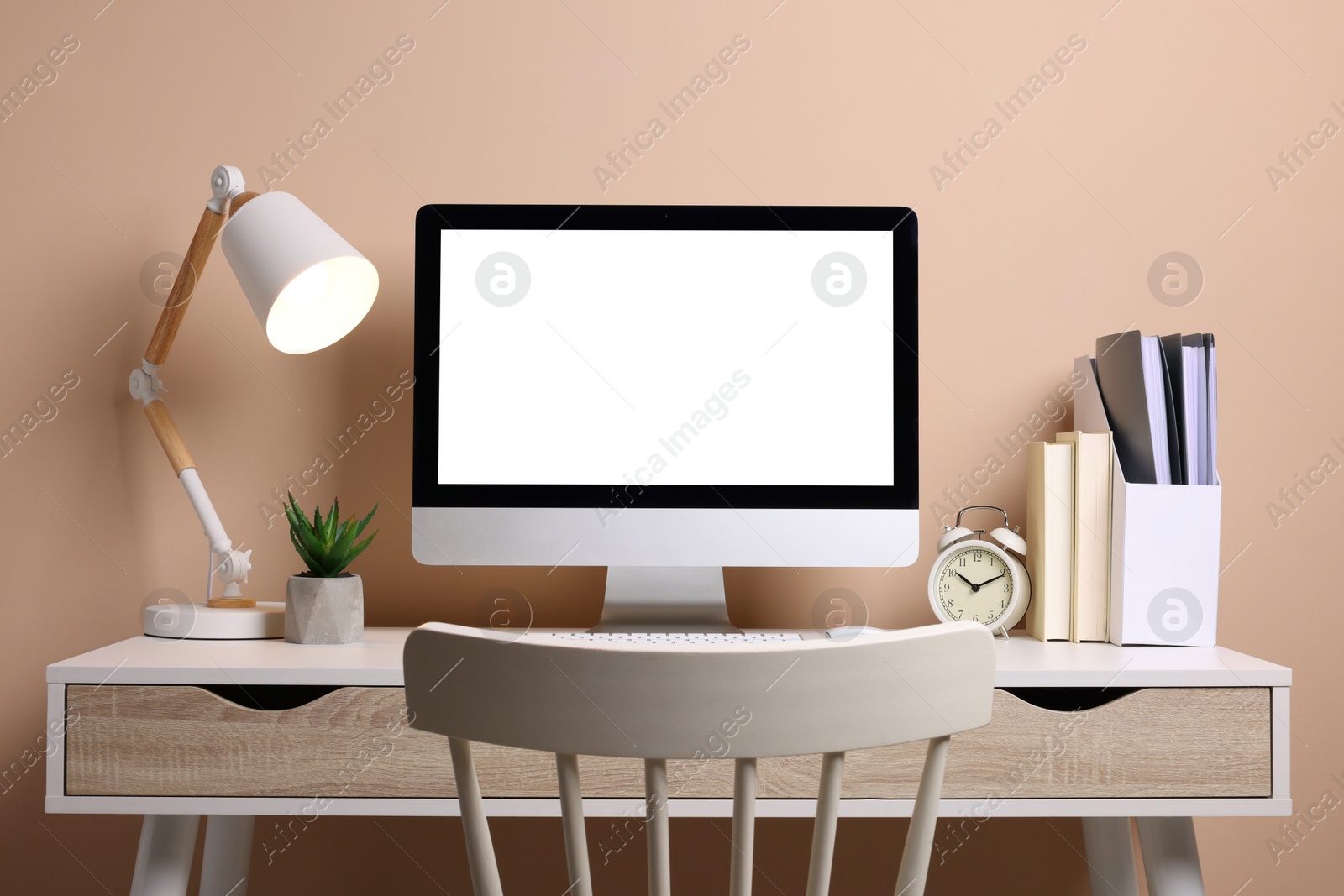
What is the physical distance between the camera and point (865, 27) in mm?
1488

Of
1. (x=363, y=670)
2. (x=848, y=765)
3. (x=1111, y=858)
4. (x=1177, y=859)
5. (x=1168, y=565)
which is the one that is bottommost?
(x=1111, y=858)

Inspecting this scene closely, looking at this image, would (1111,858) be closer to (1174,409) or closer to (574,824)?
(1174,409)

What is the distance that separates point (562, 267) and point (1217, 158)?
1080 millimetres

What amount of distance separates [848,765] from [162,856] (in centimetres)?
77

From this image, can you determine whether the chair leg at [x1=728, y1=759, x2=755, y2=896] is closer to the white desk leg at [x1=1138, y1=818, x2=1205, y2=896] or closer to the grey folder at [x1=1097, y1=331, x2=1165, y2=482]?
the white desk leg at [x1=1138, y1=818, x2=1205, y2=896]

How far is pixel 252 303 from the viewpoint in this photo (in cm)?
120

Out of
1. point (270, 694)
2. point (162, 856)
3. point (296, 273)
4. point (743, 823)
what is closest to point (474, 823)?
point (743, 823)

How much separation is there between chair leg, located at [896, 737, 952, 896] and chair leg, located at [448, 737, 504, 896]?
28cm

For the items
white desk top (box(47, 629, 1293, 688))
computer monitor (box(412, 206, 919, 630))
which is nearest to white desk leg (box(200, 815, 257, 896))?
white desk top (box(47, 629, 1293, 688))

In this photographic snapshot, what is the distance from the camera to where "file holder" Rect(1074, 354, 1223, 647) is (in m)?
1.16

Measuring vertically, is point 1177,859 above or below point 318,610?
below

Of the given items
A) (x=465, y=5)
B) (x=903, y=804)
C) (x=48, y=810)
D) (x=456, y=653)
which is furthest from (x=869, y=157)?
(x=48, y=810)

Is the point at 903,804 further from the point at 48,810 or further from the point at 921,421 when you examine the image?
the point at 48,810

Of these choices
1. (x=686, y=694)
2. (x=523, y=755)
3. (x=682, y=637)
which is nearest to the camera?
(x=686, y=694)
